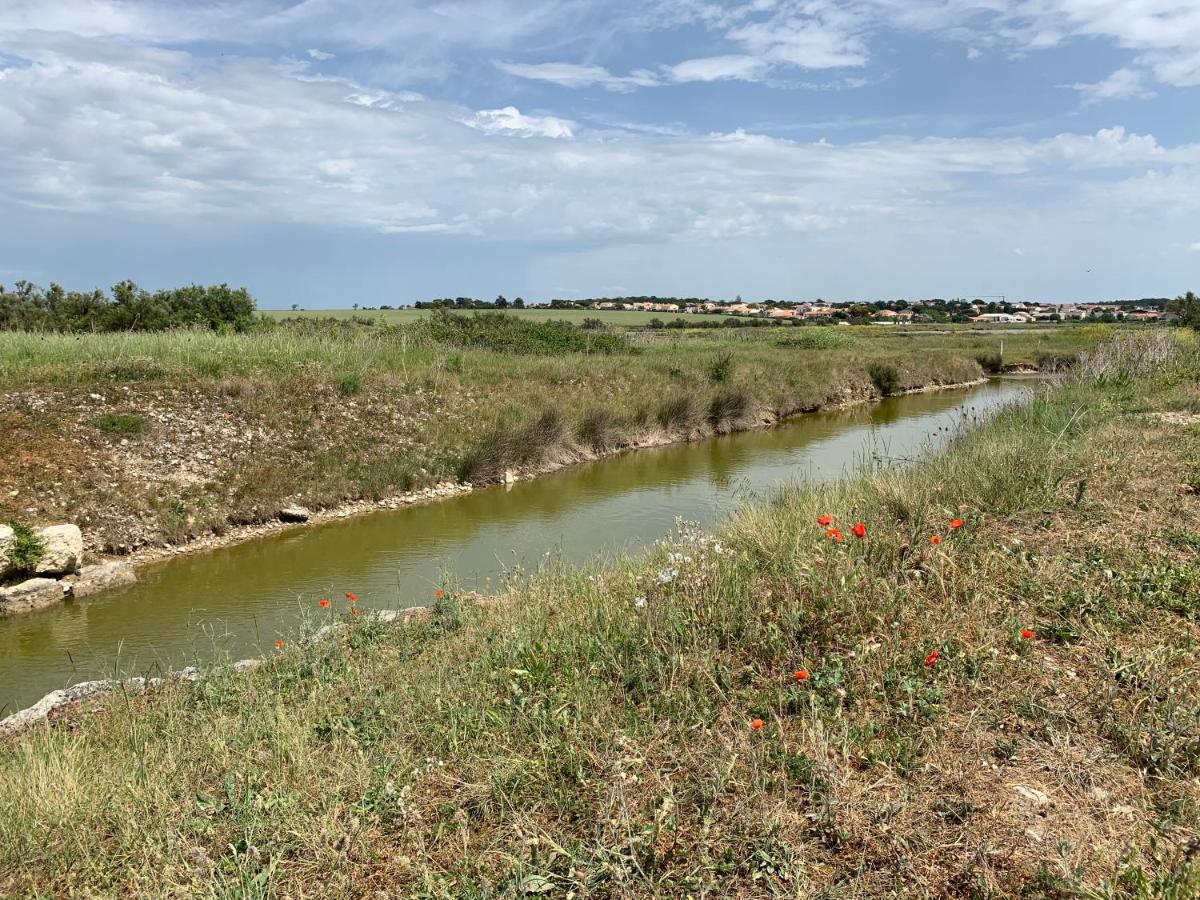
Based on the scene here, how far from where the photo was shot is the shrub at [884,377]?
3497cm

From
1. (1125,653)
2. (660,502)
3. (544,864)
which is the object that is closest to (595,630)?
(544,864)

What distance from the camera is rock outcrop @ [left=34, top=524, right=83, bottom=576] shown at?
988 centimetres

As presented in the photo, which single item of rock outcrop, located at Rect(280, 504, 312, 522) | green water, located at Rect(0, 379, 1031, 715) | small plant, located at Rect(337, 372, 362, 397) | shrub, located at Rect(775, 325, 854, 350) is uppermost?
shrub, located at Rect(775, 325, 854, 350)

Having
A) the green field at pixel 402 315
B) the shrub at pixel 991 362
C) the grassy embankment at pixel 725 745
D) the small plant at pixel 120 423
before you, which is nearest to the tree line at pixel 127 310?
the green field at pixel 402 315

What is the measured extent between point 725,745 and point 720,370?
952 inches

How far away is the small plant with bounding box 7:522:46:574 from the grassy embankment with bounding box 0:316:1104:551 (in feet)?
4.28

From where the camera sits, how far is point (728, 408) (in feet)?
80.0

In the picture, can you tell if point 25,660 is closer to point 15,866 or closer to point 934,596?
point 15,866

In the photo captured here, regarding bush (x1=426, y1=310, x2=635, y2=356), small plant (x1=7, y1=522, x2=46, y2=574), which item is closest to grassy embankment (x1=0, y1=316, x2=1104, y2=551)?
bush (x1=426, y1=310, x2=635, y2=356)

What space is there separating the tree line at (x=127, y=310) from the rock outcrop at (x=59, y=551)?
15089 millimetres

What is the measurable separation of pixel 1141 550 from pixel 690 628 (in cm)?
294

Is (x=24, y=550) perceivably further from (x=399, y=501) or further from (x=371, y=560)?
(x=399, y=501)

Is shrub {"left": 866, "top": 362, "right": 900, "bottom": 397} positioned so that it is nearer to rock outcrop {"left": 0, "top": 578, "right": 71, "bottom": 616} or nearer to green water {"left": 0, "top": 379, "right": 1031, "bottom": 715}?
green water {"left": 0, "top": 379, "right": 1031, "bottom": 715}

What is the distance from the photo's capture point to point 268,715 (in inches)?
163
